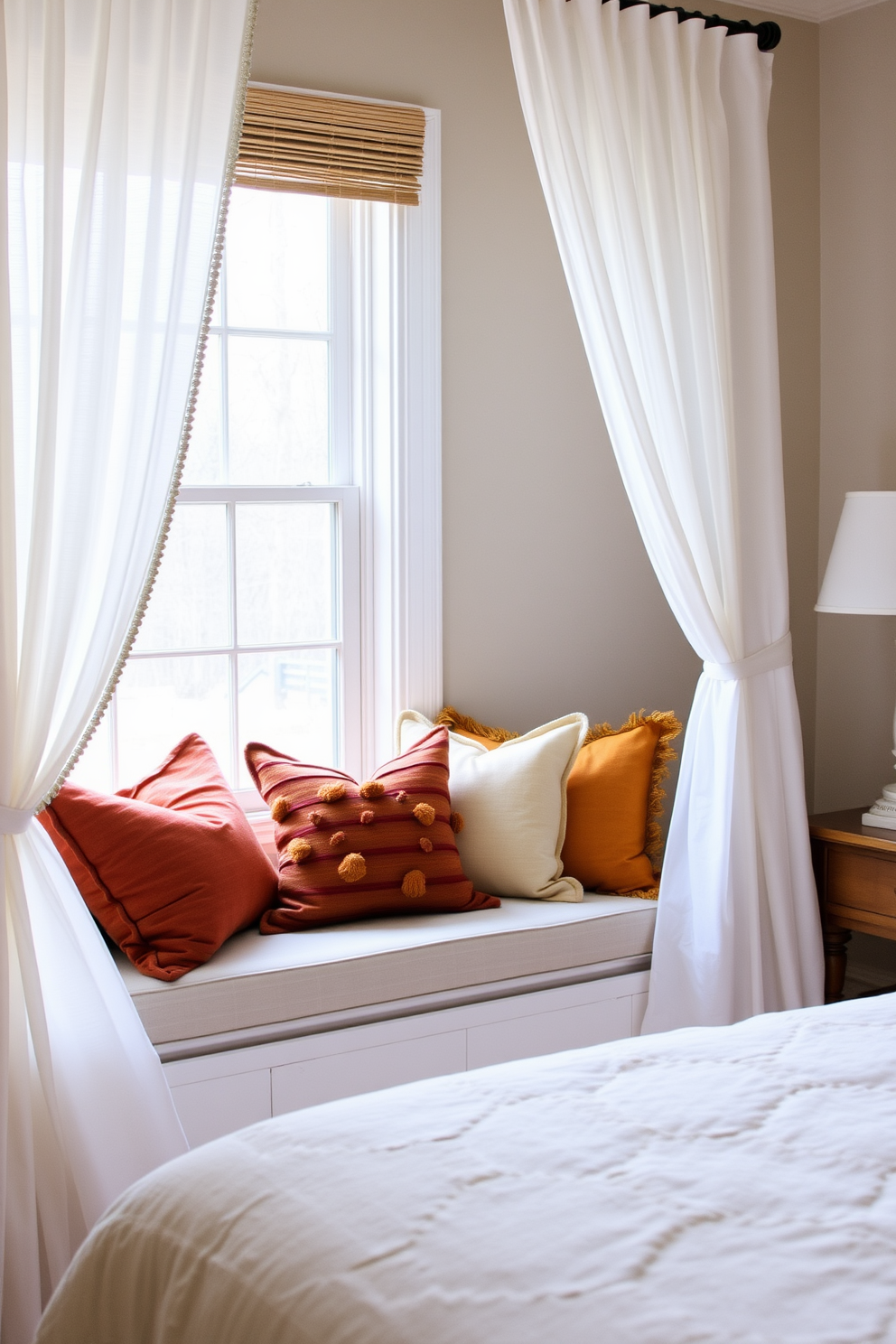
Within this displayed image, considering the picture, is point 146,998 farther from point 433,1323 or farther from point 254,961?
point 433,1323

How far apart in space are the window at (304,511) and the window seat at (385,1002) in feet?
2.09

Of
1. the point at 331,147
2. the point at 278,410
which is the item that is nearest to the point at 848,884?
the point at 278,410

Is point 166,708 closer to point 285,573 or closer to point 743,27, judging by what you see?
point 285,573

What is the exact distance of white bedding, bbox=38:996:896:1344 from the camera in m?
0.97

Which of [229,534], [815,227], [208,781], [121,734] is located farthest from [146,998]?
[815,227]

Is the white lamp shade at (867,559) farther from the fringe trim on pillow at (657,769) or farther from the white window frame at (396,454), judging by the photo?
the white window frame at (396,454)

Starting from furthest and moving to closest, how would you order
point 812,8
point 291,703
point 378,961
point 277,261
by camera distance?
point 812,8
point 291,703
point 277,261
point 378,961

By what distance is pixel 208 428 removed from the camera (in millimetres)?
2971

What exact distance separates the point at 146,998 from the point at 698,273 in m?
1.91

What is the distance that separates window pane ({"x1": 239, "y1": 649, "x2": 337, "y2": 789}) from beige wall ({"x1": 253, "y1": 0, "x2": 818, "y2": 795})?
1.05 feet

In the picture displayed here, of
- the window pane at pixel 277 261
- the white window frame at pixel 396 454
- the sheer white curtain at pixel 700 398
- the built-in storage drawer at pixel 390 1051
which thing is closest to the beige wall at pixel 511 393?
the white window frame at pixel 396 454

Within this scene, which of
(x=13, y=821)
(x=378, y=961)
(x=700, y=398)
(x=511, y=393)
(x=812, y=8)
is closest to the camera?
(x=13, y=821)

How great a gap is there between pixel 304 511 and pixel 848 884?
64.0 inches

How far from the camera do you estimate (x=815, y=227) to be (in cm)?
368
